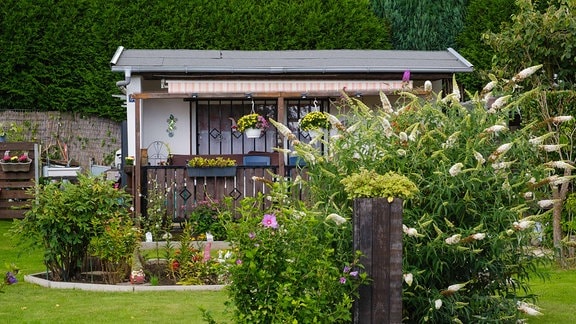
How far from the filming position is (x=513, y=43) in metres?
13.3

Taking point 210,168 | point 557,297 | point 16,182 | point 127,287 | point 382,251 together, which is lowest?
point 557,297

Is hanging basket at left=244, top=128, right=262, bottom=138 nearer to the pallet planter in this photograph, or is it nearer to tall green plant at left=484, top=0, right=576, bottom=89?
the pallet planter

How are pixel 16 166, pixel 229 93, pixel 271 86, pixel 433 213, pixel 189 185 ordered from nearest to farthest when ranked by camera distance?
1. pixel 433 213
2. pixel 189 185
3. pixel 229 93
4. pixel 271 86
5. pixel 16 166

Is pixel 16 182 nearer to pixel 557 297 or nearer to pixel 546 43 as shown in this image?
pixel 546 43

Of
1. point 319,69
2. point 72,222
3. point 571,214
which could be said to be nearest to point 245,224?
point 72,222

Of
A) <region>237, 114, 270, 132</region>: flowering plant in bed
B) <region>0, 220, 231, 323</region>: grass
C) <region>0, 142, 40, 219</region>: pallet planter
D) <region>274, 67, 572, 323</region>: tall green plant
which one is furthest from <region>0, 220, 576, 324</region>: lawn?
<region>0, 142, 40, 219</region>: pallet planter

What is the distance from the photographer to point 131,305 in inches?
400

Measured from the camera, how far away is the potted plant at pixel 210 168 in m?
16.4

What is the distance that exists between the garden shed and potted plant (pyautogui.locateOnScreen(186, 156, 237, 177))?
0.19 m

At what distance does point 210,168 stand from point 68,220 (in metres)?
5.06

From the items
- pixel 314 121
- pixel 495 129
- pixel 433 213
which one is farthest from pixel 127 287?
pixel 314 121

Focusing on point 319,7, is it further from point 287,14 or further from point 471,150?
point 471,150

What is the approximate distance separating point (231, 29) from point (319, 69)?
6077mm

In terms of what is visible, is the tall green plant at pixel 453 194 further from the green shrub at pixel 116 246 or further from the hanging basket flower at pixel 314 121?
the hanging basket flower at pixel 314 121
